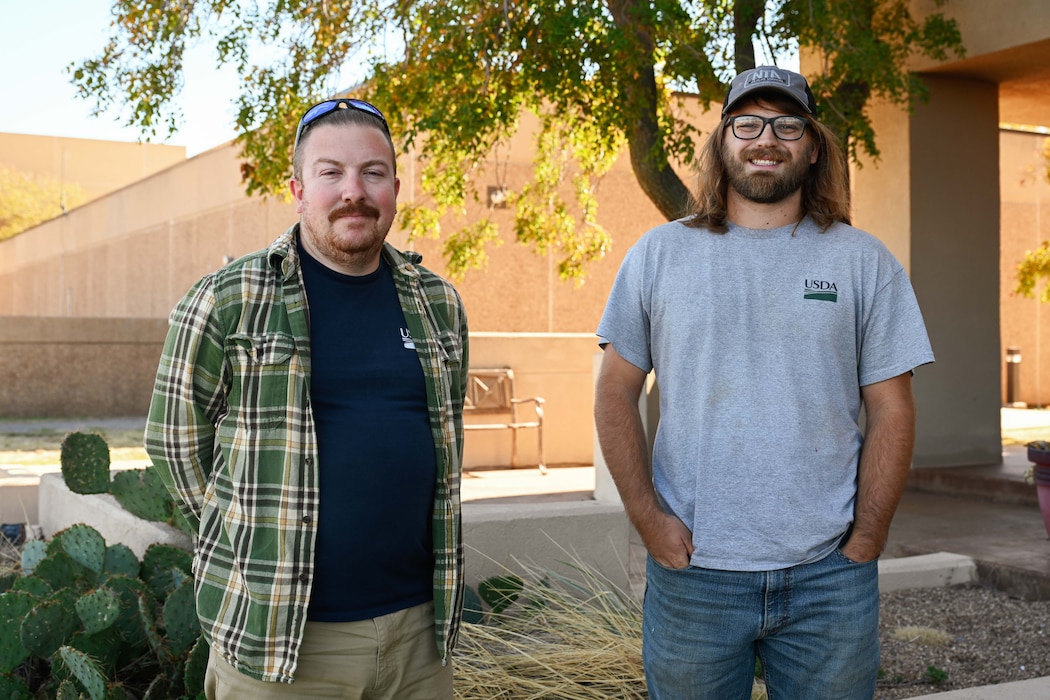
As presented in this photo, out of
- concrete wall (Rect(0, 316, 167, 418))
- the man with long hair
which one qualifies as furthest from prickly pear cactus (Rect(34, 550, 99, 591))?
concrete wall (Rect(0, 316, 167, 418))

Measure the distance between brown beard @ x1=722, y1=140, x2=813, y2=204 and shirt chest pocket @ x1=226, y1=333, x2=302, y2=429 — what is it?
3.67 ft

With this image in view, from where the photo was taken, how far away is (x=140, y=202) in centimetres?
3088

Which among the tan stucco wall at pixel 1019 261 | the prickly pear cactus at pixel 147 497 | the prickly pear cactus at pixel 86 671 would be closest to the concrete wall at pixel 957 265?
the prickly pear cactus at pixel 147 497

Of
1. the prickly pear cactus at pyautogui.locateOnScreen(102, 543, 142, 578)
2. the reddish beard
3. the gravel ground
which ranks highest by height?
the reddish beard

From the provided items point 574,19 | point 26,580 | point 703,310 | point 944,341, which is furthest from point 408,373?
point 944,341

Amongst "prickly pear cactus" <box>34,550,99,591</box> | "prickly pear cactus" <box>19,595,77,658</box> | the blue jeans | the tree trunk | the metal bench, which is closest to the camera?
the blue jeans

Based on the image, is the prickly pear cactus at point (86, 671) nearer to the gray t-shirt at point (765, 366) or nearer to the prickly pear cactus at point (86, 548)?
the prickly pear cactus at point (86, 548)

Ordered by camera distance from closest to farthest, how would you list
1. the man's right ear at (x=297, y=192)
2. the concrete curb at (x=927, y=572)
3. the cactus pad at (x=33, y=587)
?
the man's right ear at (x=297, y=192), the cactus pad at (x=33, y=587), the concrete curb at (x=927, y=572)

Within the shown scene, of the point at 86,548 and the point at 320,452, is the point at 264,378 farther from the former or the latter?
the point at 86,548

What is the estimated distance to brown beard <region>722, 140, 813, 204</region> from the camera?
2.57 metres

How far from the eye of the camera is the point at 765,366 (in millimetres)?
2434

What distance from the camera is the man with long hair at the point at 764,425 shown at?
241cm

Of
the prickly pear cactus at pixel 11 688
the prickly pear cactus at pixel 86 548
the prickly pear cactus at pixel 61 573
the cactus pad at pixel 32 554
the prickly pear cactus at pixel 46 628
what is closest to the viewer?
the prickly pear cactus at pixel 11 688

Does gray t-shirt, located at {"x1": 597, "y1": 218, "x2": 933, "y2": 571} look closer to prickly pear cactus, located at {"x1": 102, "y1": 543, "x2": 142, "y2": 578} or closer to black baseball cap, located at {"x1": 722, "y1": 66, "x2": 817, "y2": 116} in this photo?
black baseball cap, located at {"x1": 722, "y1": 66, "x2": 817, "y2": 116}
